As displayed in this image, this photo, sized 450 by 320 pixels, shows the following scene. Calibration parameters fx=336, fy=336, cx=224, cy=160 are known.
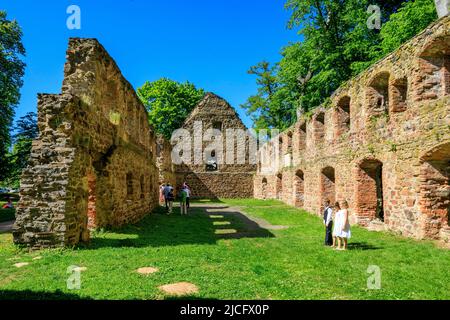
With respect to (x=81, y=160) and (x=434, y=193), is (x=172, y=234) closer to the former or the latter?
(x=81, y=160)

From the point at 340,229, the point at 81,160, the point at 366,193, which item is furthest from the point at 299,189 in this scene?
the point at 81,160

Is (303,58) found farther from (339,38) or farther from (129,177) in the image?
(129,177)

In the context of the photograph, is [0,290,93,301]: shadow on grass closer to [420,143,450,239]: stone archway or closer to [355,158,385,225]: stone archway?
[420,143,450,239]: stone archway

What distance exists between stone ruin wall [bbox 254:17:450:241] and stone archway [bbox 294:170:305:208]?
376 centimetres

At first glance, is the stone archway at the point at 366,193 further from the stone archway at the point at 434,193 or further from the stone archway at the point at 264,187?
the stone archway at the point at 264,187

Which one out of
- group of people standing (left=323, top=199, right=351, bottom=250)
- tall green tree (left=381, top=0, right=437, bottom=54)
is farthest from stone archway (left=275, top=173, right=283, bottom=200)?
group of people standing (left=323, top=199, right=351, bottom=250)

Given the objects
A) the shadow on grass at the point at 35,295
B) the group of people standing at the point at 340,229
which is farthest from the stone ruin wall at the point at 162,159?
the shadow on grass at the point at 35,295

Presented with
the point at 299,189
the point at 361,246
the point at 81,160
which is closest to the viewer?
the point at 81,160

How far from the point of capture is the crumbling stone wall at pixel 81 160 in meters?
7.29

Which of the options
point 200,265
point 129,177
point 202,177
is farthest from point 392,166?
point 202,177

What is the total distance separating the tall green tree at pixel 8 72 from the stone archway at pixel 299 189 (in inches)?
656

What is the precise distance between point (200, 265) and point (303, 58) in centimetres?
2224

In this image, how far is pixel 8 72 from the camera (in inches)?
774

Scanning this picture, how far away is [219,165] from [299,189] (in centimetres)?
1356
